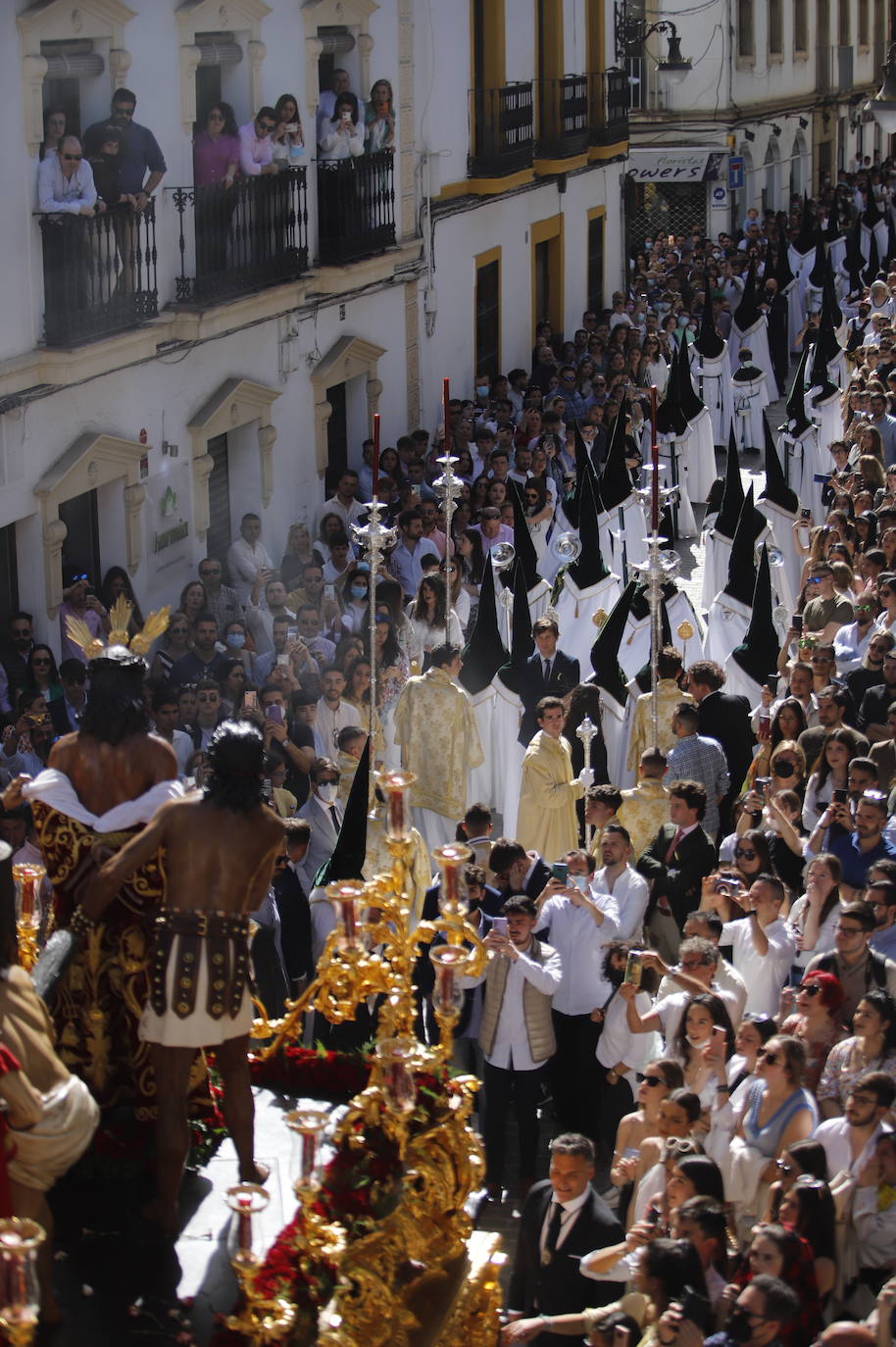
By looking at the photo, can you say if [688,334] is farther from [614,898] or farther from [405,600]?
[614,898]

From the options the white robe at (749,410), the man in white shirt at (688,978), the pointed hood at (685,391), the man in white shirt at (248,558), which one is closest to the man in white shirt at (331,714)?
the man in white shirt at (248,558)

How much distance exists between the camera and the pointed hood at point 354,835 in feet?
23.5

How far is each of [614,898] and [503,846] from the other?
457 mm

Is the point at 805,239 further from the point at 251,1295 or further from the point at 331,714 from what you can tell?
the point at 251,1295

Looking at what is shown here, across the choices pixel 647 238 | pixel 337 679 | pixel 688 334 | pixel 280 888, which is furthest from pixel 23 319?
pixel 647 238

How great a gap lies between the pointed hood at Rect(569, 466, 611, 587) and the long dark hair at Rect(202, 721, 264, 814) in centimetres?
704

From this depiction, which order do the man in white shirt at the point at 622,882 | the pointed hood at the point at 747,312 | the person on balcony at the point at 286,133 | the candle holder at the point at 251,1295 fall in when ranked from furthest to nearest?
the pointed hood at the point at 747,312, the person on balcony at the point at 286,133, the man in white shirt at the point at 622,882, the candle holder at the point at 251,1295

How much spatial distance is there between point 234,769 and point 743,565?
6.98 metres

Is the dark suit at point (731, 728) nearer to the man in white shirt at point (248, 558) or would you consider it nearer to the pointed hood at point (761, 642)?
the pointed hood at point (761, 642)

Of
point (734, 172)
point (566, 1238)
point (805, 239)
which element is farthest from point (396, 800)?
point (734, 172)

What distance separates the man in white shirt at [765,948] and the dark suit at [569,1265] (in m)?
1.50

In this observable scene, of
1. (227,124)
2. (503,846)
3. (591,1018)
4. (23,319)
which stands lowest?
(591,1018)

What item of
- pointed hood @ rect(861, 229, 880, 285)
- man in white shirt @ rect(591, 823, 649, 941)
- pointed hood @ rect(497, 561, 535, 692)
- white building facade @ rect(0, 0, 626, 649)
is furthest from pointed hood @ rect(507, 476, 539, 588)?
pointed hood @ rect(861, 229, 880, 285)

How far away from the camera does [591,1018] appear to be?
745 centimetres
